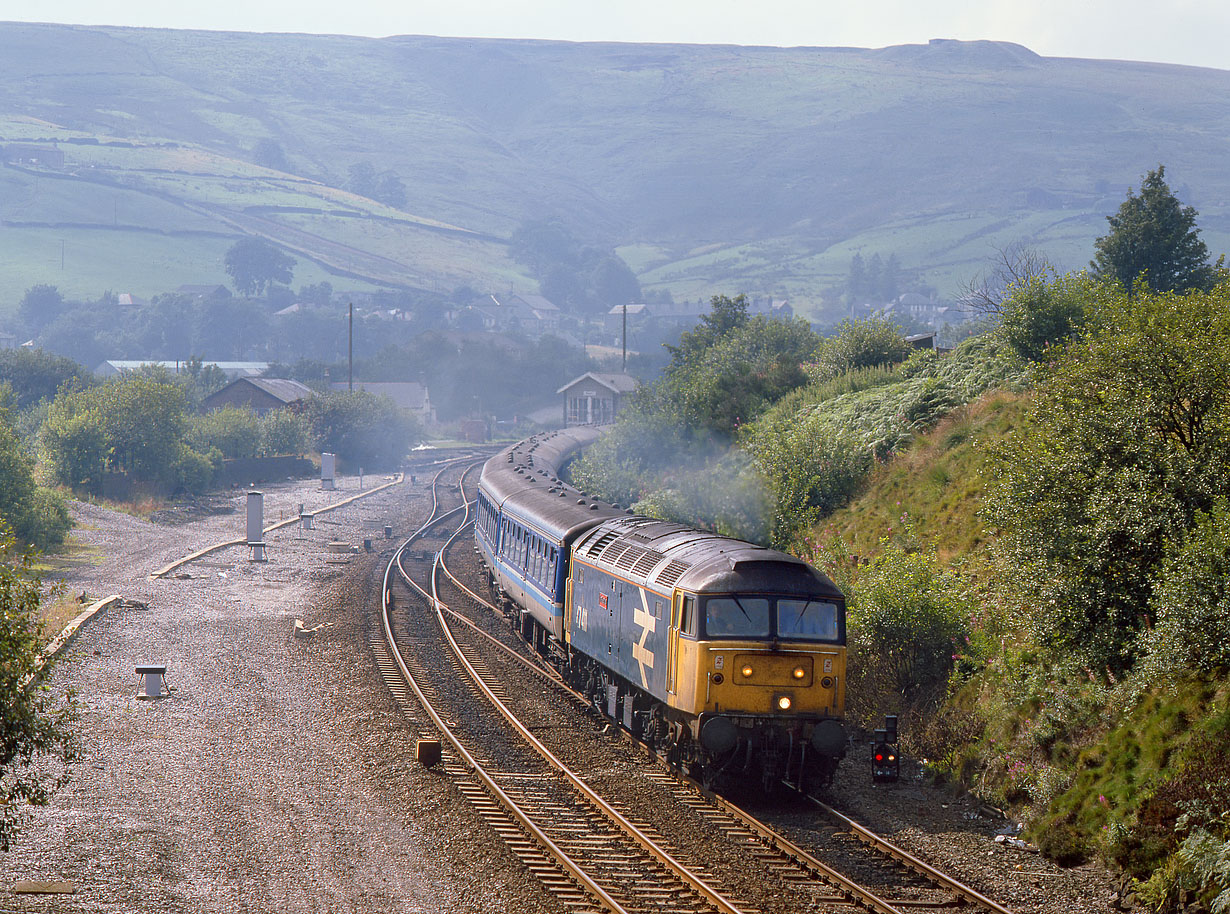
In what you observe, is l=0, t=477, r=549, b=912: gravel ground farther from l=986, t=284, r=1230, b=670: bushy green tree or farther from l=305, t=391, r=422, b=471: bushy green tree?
l=305, t=391, r=422, b=471: bushy green tree

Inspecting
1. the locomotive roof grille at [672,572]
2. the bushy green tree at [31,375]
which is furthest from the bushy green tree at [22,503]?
the bushy green tree at [31,375]

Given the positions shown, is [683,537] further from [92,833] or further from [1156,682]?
[92,833]

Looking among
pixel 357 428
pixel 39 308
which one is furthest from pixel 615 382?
pixel 39 308

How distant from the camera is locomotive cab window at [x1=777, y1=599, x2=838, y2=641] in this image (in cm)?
1606

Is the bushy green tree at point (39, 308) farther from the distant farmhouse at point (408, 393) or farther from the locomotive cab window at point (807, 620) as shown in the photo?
the locomotive cab window at point (807, 620)

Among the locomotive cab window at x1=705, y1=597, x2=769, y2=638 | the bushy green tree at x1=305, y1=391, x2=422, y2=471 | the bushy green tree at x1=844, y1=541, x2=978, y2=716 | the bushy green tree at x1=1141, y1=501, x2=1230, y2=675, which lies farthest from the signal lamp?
the bushy green tree at x1=305, y1=391, x2=422, y2=471

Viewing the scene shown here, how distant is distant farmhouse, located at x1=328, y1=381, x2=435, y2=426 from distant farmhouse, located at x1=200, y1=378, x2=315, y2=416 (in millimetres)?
20568

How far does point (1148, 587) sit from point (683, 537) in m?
7.15

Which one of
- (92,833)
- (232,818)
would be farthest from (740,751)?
(92,833)

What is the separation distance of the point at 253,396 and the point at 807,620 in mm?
87762

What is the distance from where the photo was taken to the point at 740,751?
1598 centimetres

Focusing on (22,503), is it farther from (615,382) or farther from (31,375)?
(615,382)

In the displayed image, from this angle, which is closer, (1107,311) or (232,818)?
(232,818)

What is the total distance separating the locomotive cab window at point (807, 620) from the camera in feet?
52.7
